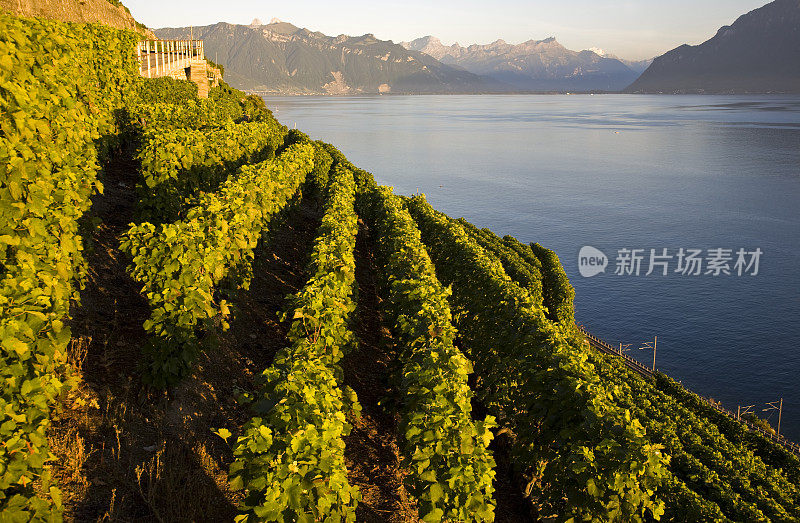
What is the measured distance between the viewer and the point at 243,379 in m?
13.3

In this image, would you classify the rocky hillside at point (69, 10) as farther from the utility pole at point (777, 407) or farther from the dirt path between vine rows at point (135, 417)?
the utility pole at point (777, 407)

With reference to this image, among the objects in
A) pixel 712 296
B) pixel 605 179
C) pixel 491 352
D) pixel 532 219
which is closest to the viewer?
pixel 491 352

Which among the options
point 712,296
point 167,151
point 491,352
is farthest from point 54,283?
point 712,296

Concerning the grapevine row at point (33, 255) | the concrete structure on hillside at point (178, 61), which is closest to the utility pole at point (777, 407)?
the grapevine row at point (33, 255)

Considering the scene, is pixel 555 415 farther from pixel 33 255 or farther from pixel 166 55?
pixel 166 55

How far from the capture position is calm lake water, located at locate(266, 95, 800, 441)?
58812 millimetres

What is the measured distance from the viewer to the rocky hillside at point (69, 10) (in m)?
29.1

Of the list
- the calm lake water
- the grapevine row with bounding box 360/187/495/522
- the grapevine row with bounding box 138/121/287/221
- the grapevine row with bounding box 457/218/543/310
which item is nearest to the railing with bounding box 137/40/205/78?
the grapevine row with bounding box 138/121/287/221

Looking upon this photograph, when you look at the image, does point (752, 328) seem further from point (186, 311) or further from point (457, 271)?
point (186, 311)

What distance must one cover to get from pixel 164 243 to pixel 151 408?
3.79 m

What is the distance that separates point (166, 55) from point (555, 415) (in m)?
62.9

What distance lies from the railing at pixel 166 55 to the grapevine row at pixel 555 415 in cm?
3594

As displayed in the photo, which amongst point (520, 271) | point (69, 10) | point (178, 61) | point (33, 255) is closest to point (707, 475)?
point (33, 255)

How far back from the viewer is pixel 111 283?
1393cm
